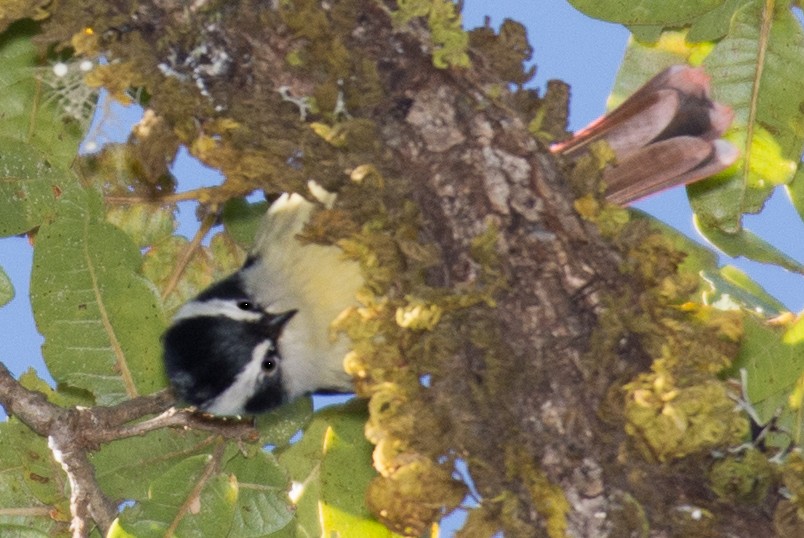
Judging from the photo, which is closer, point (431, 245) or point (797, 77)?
point (431, 245)

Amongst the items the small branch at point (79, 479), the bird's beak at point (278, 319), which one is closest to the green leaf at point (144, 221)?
the bird's beak at point (278, 319)

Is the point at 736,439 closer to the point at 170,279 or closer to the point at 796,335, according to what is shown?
the point at 796,335

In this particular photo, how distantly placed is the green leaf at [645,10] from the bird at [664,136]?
119mm

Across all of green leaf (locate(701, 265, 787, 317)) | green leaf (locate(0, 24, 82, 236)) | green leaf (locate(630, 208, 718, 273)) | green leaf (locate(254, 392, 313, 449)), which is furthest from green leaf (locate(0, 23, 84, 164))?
green leaf (locate(701, 265, 787, 317))

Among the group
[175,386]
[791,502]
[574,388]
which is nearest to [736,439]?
[791,502]

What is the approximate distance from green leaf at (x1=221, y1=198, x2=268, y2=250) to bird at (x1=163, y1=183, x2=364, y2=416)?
0.08m

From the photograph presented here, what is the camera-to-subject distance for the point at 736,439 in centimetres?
205

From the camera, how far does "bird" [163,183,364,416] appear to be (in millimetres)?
2668

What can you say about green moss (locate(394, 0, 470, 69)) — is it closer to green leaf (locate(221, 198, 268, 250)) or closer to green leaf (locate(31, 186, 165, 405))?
green leaf (locate(31, 186, 165, 405))

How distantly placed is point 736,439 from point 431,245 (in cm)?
59

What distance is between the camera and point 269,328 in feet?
9.37

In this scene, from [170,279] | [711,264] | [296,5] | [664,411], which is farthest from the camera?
[170,279]

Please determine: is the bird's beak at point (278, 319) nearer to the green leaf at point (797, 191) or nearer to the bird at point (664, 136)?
the bird at point (664, 136)

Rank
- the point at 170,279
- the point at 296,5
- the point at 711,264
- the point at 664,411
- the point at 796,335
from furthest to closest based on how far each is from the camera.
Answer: the point at 170,279
the point at 711,264
the point at 796,335
the point at 296,5
the point at 664,411
